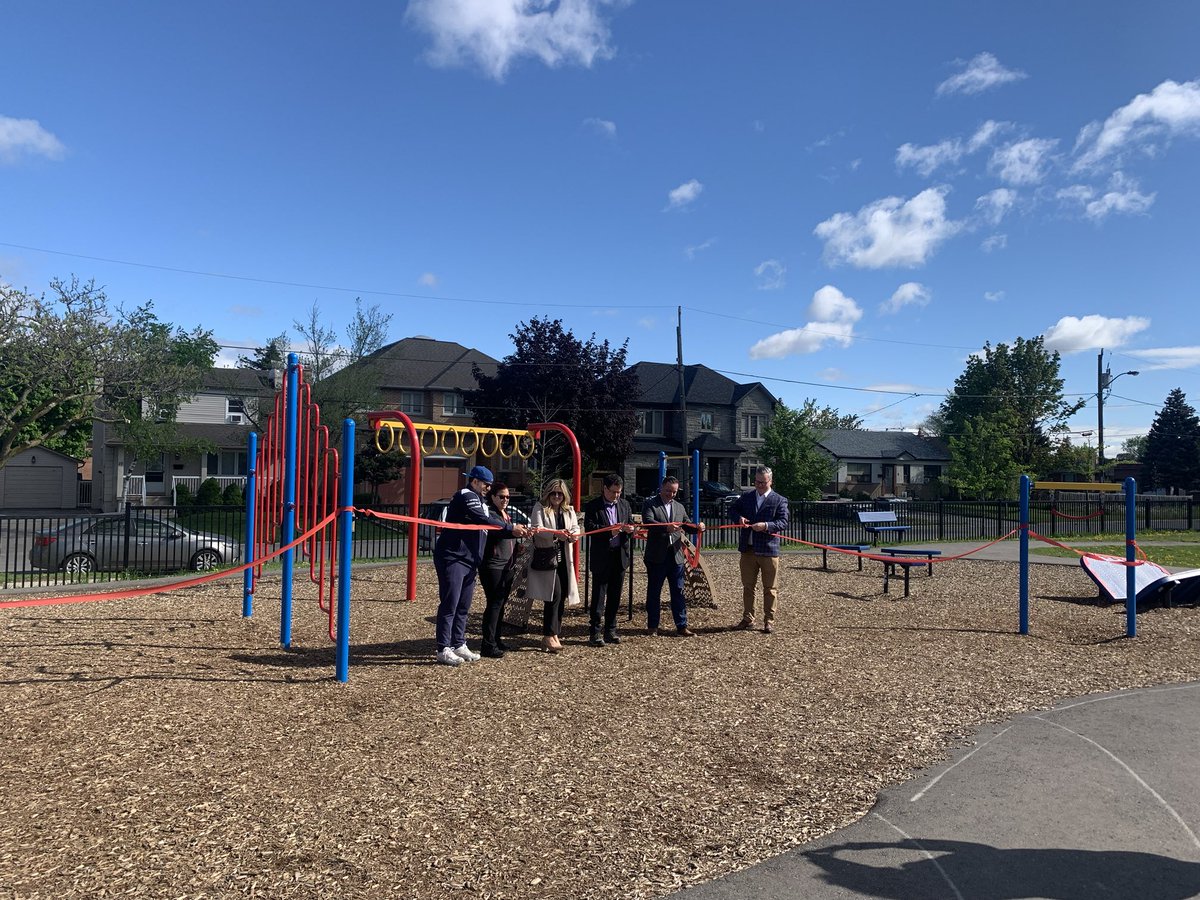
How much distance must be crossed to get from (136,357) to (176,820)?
586 inches

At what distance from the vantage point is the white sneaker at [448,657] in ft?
23.0

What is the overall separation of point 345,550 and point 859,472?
66533mm

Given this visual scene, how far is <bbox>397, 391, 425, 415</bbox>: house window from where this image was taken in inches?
1709

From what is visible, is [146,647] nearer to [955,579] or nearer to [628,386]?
[955,579]

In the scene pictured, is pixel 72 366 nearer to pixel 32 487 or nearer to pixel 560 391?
pixel 560 391

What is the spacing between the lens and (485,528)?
22.7ft

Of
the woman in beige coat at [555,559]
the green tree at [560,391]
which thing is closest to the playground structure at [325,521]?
the woman in beige coat at [555,559]

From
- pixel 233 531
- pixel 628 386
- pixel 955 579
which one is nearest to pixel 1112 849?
pixel 955 579

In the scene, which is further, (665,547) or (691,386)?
(691,386)

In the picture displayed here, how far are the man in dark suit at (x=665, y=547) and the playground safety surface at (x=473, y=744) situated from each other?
32 centimetres

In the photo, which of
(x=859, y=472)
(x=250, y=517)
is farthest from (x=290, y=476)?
(x=859, y=472)

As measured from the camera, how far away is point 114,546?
560 inches

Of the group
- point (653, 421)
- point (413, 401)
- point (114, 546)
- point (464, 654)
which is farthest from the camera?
point (653, 421)

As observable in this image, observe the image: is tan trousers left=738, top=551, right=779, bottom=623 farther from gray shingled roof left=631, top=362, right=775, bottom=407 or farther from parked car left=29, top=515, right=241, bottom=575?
gray shingled roof left=631, top=362, right=775, bottom=407
